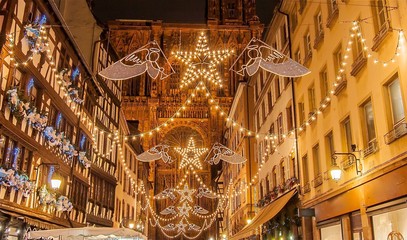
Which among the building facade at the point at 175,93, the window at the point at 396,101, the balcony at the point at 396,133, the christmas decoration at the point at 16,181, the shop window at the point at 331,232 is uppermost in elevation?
the building facade at the point at 175,93

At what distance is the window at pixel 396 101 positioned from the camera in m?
9.04

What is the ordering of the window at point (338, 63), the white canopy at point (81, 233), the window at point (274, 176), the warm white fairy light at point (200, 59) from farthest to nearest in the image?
the window at point (274, 176) < the warm white fairy light at point (200, 59) < the window at point (338, 63) < the white canopy at point (81, 233)

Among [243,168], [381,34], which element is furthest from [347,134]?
[243,168]

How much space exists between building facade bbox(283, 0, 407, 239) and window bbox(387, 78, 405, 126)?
0.07 feet

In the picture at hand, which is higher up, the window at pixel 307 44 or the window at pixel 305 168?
the window at pixel 307 44

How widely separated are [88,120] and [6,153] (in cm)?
920

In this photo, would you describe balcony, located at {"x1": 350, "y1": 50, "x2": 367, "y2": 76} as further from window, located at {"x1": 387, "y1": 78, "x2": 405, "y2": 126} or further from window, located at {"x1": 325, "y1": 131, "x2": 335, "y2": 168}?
window, located at {"x1": 325, "y1": 131, "x2": 335, "y2": 168}

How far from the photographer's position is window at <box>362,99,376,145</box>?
10.6m

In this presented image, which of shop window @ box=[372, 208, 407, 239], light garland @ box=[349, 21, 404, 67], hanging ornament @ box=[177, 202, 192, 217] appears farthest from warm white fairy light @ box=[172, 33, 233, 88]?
hanging ornament @ box=[177, 202, 192, 217]

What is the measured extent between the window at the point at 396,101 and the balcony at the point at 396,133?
0.17 metres

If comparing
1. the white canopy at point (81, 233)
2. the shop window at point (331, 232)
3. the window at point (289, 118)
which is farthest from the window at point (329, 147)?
the white canopy at point (81, 233)

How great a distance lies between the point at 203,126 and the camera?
177 ft

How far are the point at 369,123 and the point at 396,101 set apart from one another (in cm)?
152

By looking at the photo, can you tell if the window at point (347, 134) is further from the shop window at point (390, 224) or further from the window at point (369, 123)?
the shop window at point (390, 224)
